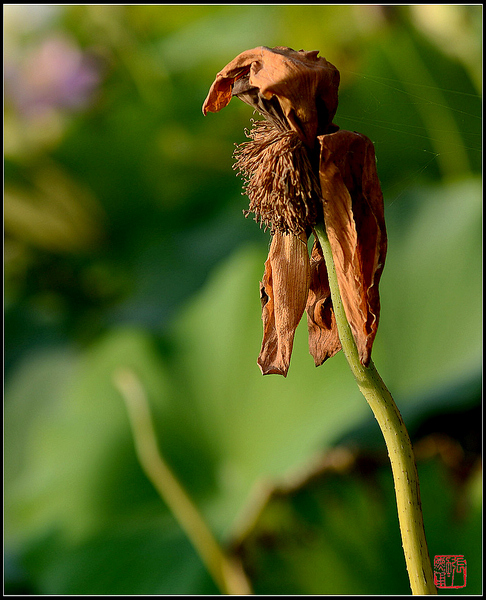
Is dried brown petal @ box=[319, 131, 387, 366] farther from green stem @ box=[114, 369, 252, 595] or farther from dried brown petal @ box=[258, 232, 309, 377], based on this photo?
green stem @ box=[114, 369, 252, 595]

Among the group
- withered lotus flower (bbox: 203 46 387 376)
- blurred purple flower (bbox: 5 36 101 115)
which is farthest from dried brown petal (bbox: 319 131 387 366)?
blurred purple flower (bbox: 5 36 101 115)

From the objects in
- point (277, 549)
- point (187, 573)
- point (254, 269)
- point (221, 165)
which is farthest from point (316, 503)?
point (221, 165)

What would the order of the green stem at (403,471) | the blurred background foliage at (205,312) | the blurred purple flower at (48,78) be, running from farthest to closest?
the blurred purple flower at (48,78) < the blurred background foliage at (205,312) < the green stem at (403,471)

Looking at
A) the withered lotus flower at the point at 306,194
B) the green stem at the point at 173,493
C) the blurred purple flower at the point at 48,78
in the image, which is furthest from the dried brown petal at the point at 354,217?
the blurred purple flower at the point at 48,78

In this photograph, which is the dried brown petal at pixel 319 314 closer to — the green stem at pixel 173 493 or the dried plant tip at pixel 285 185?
the dried plant tip at pixel 285 185

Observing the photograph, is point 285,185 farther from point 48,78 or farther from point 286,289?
point 48,78
